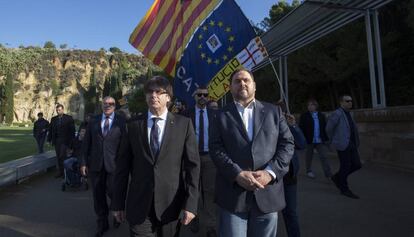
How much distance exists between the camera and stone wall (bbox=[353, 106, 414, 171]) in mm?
9328

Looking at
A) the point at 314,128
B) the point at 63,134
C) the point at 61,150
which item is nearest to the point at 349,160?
the point at 314,128

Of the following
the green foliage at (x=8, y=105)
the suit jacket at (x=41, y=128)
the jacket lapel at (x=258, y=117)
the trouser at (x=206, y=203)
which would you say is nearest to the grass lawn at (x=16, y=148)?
the suit jacket at (x=41, y=128)

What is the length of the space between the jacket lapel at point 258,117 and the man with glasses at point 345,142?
4.47m

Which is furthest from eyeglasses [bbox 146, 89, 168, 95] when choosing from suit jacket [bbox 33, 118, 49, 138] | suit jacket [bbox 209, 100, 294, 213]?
suit jacket [bbox 33, 118, 49, 138]

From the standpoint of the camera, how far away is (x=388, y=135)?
1005cm

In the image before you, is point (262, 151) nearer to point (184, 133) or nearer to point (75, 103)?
point (184, 133)

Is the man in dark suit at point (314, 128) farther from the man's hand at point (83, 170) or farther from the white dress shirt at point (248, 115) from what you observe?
the white dress shirt at point (248, 115)

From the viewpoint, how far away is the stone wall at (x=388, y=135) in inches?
367

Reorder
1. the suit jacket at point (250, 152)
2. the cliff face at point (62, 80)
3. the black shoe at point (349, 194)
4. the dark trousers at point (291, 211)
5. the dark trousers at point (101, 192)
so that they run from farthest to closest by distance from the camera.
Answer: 1. the cliff face at point (62, 80)
2. the black shoe at point (349, 194)
3. the dark trousers at point (101, 192)
4. the dark trousers at point (291, 211)
5. the suit jacket at point (250, 152)

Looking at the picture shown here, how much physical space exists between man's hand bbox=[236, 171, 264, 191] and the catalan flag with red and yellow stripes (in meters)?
4.35

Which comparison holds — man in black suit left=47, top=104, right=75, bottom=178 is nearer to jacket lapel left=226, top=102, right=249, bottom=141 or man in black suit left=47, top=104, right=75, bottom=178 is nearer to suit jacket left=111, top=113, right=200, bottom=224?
suit jacket left=111, top=113, right=200, bottom=224

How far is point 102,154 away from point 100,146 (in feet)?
0.46

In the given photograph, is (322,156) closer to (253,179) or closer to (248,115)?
(248,115)

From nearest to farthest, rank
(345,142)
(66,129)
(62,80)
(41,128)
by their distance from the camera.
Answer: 1. (345,142)
2. (66,129)
3. (41,128)
4. (62,80)
